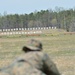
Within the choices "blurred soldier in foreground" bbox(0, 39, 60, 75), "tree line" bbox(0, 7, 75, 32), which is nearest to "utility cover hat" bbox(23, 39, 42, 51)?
"blurred soldier in foreground" bbox(0, 39, 60, 75)

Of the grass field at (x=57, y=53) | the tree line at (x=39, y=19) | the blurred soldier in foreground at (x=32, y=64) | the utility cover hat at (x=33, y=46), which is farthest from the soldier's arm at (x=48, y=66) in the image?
the tree line at (x=39, y=19)

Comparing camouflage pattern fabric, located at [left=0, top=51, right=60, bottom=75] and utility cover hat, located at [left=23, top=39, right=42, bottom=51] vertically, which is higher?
utility cover hat, located at [left=23, top=39, right=42, bottom=51]

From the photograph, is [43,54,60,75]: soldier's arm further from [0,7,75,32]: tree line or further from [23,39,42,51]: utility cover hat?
[0,7,75,32]: tree line

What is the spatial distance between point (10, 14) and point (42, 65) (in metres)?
136

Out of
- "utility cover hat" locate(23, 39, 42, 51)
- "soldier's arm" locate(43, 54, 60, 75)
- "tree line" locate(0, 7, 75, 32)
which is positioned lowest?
"tree line" locate(0, 7, 75, 32)

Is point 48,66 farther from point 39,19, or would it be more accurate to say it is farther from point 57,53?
point 39,19

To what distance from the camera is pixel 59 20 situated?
393ft

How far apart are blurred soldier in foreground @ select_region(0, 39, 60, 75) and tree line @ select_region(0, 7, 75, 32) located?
111992 millimetres

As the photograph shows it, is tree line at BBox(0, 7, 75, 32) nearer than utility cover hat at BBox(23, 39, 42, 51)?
No

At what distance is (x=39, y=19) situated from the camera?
12606 cm

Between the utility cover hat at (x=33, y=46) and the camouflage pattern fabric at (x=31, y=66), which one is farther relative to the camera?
the utility cover hat at (x=33, y=46)

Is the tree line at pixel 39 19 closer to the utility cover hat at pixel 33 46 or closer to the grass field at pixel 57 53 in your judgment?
the grass field at pixel 57 53

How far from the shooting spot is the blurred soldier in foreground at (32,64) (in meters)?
3.00

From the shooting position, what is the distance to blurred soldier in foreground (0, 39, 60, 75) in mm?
3003
